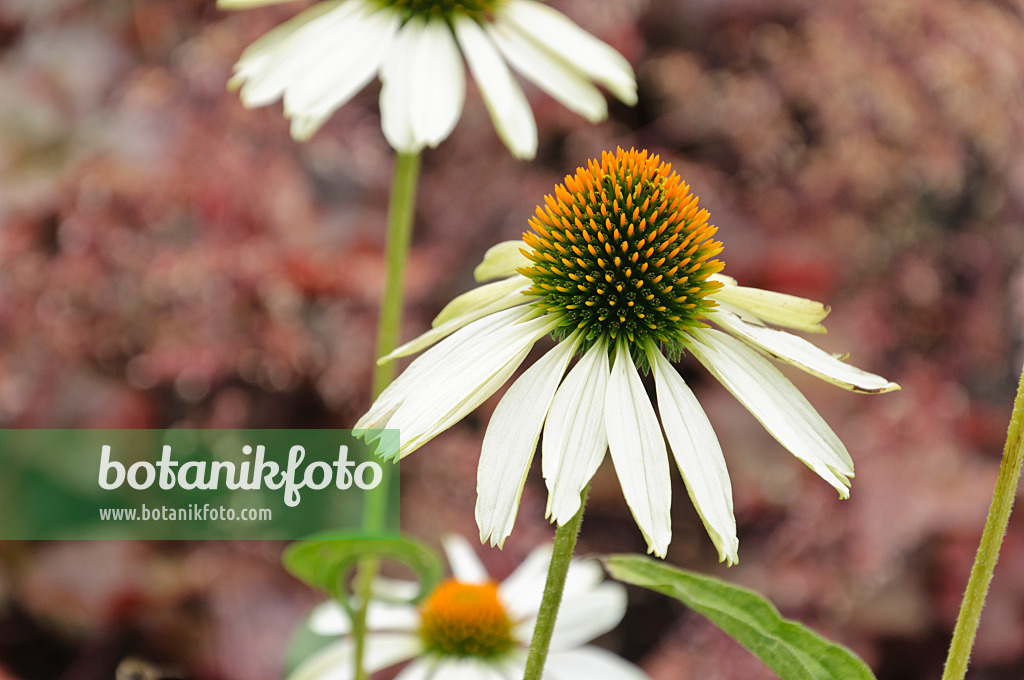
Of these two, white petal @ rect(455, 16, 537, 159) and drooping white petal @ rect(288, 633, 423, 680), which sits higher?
white petal @ rect(455, 16, 537, 159)

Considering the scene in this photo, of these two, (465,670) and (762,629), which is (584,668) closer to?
(465,670)

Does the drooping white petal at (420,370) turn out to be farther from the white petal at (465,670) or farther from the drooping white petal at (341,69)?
the white petal at (465,670)

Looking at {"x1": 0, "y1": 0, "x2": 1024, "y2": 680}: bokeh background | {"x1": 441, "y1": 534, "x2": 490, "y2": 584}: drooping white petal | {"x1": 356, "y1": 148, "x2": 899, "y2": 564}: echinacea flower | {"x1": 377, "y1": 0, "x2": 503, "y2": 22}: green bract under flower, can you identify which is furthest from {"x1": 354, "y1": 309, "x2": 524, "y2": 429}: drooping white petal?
{"x1": 0, "y1": 0, "x2": 1024, "y2": 680}: bokeh background

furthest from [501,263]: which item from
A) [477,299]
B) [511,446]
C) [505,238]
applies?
[505,238]

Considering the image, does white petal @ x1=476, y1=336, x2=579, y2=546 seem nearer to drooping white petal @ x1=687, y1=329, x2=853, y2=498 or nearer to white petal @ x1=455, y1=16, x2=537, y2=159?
drooping white petal @ x1=687, y1=329, x2=853, y2=498

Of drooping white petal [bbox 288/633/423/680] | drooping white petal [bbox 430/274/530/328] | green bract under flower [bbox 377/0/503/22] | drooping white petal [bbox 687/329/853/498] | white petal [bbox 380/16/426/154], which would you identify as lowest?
drooping white petal [bbox 288/633/423/680]

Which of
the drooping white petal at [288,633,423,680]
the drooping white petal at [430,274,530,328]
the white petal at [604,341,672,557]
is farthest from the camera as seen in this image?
the drooping white petal at [288,633,423,680]
